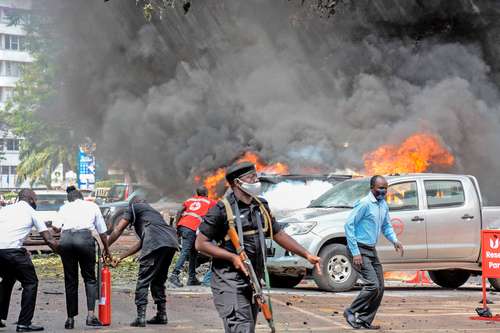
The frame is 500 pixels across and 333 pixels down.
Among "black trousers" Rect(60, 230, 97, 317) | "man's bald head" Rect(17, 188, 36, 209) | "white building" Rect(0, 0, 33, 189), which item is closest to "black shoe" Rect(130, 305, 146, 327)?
"black trousers" Rect(60, 230, 97, 317)

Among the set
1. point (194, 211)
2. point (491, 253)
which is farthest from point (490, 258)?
point (194, 211)

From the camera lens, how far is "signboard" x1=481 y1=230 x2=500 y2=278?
35.5 ft

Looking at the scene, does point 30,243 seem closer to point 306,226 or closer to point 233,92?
point 306,226

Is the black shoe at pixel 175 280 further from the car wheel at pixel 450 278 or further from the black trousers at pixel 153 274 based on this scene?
the car wheel at pixel 450 278

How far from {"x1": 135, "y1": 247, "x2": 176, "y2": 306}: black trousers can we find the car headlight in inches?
134

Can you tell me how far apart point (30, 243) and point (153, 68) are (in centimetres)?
1295

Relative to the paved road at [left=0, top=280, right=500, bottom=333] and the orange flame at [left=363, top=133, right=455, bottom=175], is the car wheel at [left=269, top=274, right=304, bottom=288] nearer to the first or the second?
the paved road at [left=0, top=280, right=500, bottom=333]

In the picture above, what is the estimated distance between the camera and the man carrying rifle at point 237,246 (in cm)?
616

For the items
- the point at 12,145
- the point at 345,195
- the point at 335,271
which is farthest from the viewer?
the point at 12,145

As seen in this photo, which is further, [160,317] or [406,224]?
[406,224]

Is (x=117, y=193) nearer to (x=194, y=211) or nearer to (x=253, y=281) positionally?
(x=194, y=211)

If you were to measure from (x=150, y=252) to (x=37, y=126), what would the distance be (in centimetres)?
4915

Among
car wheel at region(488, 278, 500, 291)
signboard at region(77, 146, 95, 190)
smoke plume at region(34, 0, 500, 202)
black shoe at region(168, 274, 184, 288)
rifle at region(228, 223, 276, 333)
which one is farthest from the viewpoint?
signboard at region(77, 146, 95, 190)

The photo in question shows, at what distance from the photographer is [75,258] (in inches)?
396
